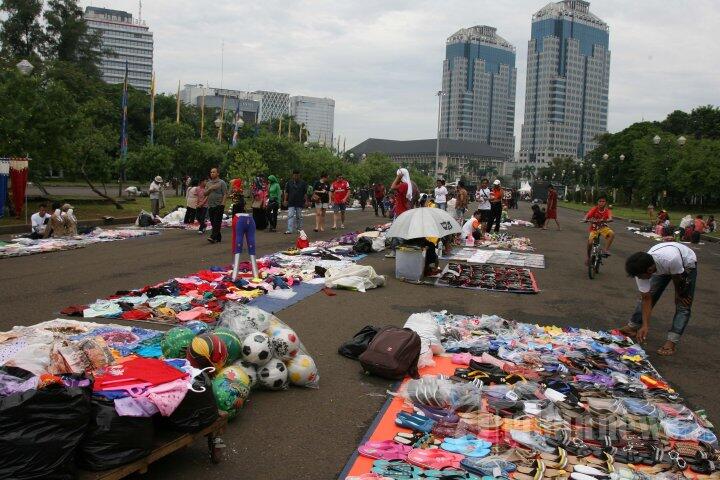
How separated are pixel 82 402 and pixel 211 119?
94227 mm

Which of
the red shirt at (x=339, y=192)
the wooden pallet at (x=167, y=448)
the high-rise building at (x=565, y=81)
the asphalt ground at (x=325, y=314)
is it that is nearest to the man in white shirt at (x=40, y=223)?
the asphalt ground at (x=325, y=314)

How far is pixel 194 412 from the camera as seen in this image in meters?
4.20

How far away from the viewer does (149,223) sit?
23188 mm

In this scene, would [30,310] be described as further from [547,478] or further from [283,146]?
[283,146]

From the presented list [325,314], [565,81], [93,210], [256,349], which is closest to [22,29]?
[93,210]

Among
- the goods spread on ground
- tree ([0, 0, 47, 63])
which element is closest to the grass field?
the goods spread on ground

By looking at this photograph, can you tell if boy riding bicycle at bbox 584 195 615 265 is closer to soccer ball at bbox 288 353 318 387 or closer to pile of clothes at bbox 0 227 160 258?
soccer ball at bbox 288 353 318 387

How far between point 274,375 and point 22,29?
224 ft

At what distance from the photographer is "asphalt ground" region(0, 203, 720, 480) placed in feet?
15.5

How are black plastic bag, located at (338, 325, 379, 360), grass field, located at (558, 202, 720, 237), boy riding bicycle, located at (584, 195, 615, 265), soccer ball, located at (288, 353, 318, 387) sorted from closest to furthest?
soccer ball, located at (288, 353, 318, 387), black plastic bag, located at (338, 325, 379, 360), boy riding bicycle, located at (584, 195, 615, 265), grass field, located at (558, 202, 720, 237)

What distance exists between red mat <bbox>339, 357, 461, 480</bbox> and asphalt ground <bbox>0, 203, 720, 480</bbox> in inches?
3.5

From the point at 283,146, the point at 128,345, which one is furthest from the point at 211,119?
the point at 128,345

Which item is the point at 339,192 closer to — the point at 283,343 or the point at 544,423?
the point at 283,343

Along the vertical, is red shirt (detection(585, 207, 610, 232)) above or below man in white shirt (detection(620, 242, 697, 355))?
above
